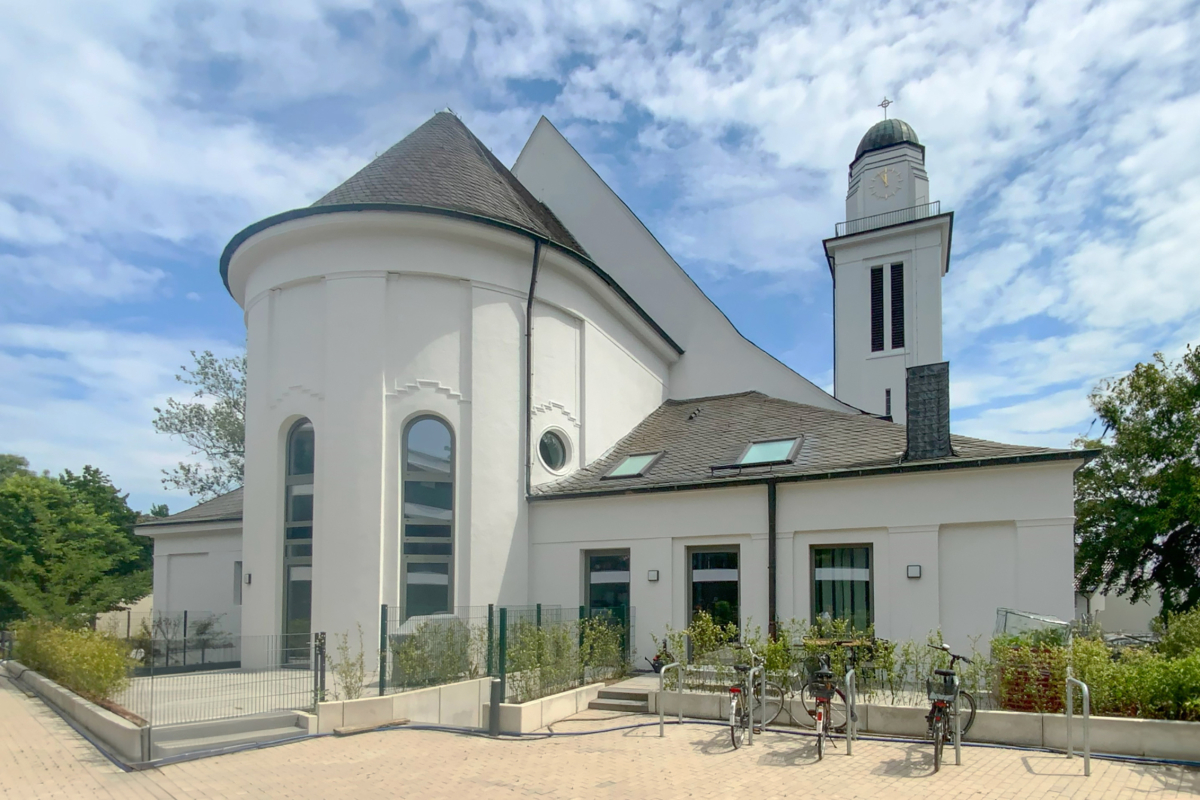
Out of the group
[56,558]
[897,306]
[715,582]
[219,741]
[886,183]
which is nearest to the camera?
[219,741]

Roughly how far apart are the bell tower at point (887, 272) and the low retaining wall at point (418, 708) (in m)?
22.1

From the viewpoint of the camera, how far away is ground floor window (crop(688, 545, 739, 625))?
47.5ft

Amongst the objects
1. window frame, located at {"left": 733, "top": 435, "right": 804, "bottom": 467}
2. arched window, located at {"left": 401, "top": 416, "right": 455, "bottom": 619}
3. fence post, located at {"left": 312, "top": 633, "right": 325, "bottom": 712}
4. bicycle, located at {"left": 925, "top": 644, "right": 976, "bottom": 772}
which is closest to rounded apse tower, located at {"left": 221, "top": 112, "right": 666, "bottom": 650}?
arched window, located at {"left": 401, "top": 416, "right": 455, "bottom": 619}

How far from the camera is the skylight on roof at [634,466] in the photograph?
1667 cm

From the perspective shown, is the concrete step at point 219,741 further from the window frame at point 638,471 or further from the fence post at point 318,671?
the window frame at point 638,471

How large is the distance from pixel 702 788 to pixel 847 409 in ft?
45.1

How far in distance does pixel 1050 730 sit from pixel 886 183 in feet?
90.6

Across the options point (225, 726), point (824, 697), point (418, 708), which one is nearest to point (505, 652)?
point (418, 708)

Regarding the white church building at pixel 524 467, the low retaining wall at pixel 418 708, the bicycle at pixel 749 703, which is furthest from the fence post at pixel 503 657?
the white church building at pixel 524 467

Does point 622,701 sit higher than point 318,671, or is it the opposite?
point 318,671

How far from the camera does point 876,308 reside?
104 ft

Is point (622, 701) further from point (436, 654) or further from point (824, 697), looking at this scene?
point (824, 697)

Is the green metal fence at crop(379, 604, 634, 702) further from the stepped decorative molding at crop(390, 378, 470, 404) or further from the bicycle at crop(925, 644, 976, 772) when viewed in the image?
the bicycle at crop(925, 644, 976, 772)

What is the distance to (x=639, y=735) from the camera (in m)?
10.1
